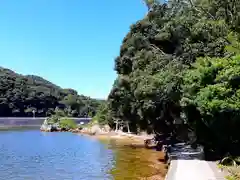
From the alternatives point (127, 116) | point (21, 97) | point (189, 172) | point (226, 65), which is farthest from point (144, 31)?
point (21, 97)

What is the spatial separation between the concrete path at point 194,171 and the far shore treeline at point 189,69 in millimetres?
2059

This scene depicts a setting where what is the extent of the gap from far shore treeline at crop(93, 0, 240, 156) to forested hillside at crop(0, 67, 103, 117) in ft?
349

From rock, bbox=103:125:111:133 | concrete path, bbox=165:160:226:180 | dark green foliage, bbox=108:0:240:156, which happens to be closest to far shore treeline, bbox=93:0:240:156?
dark green foliage, bbox=108:0:240:156

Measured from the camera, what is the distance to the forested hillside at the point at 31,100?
138 m

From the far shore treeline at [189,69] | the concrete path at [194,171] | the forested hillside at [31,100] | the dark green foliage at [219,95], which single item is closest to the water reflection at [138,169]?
the concrete path at [194,171]

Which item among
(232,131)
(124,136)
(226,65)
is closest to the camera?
(226,65)

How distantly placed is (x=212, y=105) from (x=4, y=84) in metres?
129

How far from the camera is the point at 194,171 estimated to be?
60.0 feet

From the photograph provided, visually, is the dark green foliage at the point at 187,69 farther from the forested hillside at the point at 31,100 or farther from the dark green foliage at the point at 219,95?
the forested hillside at the point at 31,100

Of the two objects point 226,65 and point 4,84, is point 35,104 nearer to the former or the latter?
point 4,84

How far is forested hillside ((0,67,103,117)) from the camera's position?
138375 mm

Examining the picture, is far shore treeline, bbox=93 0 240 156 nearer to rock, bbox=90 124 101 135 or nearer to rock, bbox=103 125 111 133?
rock, bbox=103 125 111 133

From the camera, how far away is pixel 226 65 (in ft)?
64.0

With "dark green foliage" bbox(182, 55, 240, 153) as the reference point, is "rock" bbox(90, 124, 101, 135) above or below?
below
